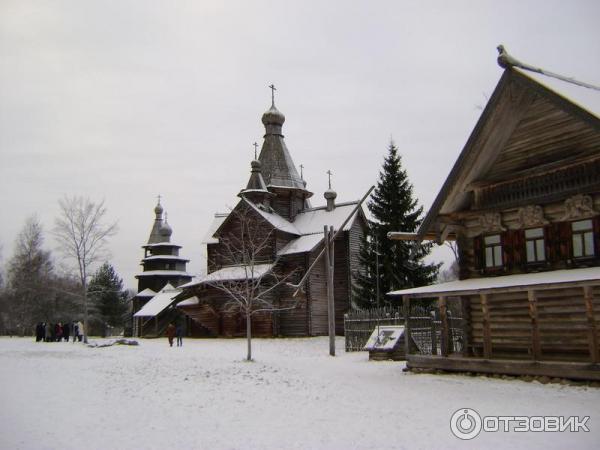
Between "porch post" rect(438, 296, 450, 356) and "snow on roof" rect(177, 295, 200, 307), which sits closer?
"porch post" rect(438, 296, 450, 356)

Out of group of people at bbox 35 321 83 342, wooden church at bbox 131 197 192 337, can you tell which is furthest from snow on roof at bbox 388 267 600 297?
wooden church at bbox 131 197 192 337

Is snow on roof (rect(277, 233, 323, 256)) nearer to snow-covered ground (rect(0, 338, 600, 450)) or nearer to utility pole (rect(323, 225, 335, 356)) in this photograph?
utility pole (rect(323, 225, 335, 356))

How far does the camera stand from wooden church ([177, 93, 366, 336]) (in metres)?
39.4

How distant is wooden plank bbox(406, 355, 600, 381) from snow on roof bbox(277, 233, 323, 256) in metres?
20.9

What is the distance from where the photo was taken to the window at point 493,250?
1806 centimetres

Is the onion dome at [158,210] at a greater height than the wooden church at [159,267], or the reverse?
the onion dome at [158,210]

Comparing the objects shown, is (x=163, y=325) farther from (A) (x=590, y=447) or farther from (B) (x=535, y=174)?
(A) (x=590, y=447)

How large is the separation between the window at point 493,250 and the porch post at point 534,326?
2851 millimetres

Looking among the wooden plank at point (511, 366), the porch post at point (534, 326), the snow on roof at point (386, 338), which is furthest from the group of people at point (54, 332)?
the porch post at point (534, 326)

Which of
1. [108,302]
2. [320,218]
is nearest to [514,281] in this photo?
[320,218]

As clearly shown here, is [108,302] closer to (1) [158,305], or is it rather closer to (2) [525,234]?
(1) [158,305]

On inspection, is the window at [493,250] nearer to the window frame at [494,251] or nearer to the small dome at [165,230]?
the window frame at [494,251]

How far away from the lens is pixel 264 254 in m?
41.6

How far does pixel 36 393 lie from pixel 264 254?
92.4ft
